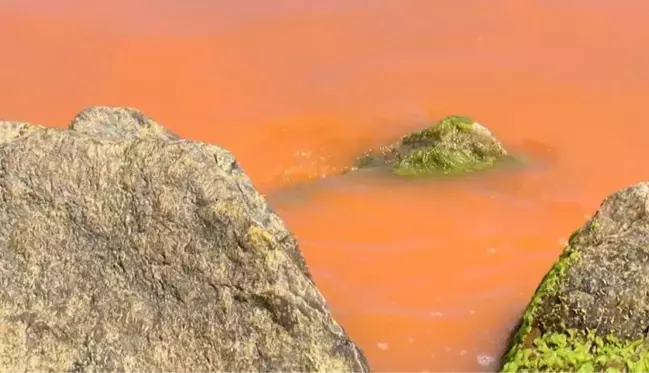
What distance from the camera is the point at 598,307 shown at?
4.27 m

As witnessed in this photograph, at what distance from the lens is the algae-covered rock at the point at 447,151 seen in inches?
300

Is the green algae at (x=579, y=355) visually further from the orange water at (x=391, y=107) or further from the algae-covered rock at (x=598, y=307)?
the orange water at (x=391, y=107)

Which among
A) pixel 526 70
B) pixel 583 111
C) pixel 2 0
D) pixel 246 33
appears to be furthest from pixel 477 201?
pixel 2 0

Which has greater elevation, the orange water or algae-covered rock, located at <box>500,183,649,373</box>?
the orange water

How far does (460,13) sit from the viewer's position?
37.7 feet

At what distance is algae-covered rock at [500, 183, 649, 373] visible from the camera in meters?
4.17

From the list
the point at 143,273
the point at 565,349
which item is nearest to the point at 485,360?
the point at 565,349

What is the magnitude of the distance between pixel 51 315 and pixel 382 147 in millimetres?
5592

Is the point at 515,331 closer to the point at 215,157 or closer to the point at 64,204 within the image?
the point at 215,157

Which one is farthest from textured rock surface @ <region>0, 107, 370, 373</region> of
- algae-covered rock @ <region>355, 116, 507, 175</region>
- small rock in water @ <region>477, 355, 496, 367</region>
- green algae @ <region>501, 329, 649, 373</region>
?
algae-covered rock @ <region>355, 116, 507, 175</region>

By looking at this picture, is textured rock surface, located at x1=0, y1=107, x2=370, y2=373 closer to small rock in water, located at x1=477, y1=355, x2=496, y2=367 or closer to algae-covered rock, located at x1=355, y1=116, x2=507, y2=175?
small rock in water, located at x1=477, y1=355, x2=496, y2=367

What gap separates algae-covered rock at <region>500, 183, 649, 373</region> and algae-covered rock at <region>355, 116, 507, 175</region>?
9.67 ft

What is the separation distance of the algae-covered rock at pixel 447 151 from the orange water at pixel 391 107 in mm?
278

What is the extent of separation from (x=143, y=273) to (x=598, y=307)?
106 inches
